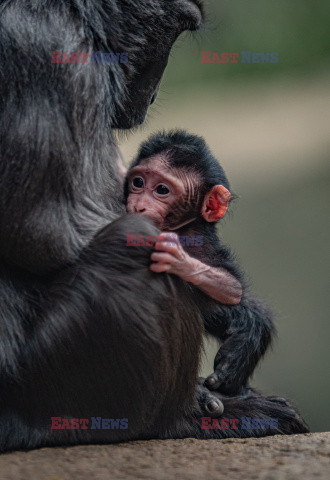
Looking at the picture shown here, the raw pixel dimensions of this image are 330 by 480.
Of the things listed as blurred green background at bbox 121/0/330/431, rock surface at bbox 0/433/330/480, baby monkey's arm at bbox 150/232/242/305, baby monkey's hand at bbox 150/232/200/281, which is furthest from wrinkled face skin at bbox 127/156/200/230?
blurred green background at bbox 121/0/330/431

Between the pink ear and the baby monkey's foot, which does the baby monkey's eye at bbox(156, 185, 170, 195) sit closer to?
the pink ear

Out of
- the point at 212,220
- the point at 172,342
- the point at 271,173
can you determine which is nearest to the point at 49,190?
the point at 172,342

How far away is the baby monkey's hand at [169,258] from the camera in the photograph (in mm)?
3584

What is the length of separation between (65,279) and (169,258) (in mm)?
493

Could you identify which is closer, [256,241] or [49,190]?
[49,190]

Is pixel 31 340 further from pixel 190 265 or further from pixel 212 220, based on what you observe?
pixel 212 220

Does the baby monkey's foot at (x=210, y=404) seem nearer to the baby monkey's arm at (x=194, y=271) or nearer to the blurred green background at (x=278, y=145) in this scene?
the baby monkey's arm at (x=194, y=271)

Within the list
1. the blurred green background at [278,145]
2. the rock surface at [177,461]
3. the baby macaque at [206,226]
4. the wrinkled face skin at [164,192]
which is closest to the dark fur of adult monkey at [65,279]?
the rock surface at [177,461]

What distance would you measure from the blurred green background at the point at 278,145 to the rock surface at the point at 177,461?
214 inches

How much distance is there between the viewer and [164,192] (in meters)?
4.72

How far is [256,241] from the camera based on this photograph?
399 inches

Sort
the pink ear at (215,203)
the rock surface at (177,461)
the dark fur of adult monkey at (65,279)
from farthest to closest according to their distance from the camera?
the pink ear at (215,203) < the dark fur of adult monkey at (65,279) < the rock surface at (177,461)

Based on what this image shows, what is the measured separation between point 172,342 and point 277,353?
5.92 metres

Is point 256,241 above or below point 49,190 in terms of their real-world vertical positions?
above
